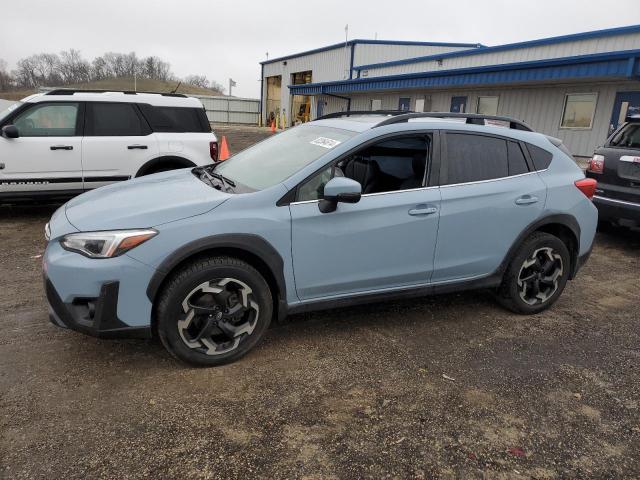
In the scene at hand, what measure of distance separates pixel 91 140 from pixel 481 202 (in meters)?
5.77

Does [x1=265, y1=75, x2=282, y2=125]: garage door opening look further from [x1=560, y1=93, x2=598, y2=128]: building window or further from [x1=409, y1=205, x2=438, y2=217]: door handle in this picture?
[x1=409, y1=205, x2=438, y2=217]: door handle

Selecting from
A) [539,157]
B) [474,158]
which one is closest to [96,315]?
[474,158]

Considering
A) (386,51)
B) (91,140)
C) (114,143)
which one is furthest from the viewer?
(386,51)

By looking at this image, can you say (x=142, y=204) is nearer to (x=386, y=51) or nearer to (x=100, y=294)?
(x=100, y=294)

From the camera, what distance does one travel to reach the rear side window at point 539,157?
4133 mm

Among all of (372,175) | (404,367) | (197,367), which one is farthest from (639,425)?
(197,367)

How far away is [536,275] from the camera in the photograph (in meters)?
4.22

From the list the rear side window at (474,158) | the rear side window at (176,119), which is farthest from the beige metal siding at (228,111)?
the rear side window at (474,158)

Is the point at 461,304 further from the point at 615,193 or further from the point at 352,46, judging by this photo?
the point at 352,46

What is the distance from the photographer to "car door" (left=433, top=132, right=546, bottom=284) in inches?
146

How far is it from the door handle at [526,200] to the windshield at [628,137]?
3.45 metres

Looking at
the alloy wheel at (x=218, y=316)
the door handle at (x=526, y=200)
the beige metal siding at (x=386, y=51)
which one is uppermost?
the beige metal siding at (x=386, y=51)

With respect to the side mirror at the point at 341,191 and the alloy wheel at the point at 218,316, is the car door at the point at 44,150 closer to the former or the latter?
the alloy wheel at the point at 218,316

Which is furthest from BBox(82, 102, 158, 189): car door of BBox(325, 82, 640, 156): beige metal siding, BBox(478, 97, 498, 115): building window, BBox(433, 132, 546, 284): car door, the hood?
BBox(478, 97, 498, 115): building window
